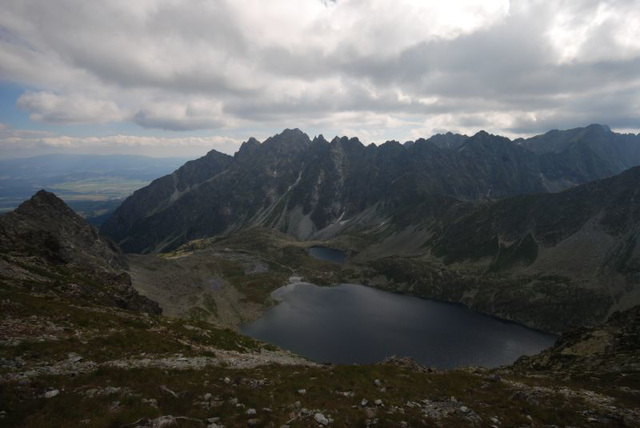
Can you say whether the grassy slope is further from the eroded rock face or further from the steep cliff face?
the eroded rock face

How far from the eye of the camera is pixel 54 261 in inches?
3280

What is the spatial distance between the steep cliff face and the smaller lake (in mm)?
74337

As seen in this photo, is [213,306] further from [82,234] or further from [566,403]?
[566,403]

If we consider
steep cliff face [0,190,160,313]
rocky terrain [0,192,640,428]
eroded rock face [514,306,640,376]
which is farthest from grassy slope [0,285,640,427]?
eroded rock face [514,306,640,376]

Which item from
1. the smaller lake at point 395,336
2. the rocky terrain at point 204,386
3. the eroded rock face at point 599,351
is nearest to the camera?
the rocky terrain at point 204,386

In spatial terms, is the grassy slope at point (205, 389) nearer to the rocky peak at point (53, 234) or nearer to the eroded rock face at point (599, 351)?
the eroded rock face at point (599, 351)

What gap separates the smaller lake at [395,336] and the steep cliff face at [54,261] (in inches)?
2927

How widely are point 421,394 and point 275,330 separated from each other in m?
143

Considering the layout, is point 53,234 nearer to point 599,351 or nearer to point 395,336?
point 395,336

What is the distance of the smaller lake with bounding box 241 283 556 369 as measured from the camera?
139125 mm

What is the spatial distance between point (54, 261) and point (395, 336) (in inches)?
4921

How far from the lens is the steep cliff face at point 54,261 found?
5458cm

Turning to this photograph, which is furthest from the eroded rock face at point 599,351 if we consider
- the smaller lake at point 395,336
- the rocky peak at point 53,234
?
the rocky peak at point 53,234

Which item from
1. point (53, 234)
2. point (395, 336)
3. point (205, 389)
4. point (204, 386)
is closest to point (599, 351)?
point (204, 386)
